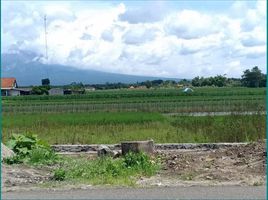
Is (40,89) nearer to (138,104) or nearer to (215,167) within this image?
(138,104)

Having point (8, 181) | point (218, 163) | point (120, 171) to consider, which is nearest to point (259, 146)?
point (218, 163)

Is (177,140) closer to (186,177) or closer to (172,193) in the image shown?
(186,177)

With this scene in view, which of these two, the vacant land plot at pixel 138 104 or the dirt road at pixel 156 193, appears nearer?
the dirt road at pixel 156 193

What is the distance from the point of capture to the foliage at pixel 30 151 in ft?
37.6

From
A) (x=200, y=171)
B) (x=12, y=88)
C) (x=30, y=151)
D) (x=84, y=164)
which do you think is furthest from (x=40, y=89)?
(x=200, y=171)

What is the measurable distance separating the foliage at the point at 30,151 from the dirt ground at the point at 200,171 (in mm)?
579

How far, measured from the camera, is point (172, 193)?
320 inches

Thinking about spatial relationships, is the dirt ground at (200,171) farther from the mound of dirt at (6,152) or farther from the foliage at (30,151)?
the mound of dirt at (6,152)

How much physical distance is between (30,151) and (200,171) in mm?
4141

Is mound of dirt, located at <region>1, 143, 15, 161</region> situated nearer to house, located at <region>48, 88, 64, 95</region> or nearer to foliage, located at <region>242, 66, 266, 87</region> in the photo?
foliage, located at <region>242, 66, 266, 87</region>

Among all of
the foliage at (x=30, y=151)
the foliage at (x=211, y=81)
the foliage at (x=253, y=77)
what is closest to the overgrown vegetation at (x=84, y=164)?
the foliage at (x=30, y=151)

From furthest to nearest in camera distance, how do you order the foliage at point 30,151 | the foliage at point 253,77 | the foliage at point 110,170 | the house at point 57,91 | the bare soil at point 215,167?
the house at point 57,91, the foliage at point 253,77, the foliage at point 30,151, the foliage at point 110,170, the bare soil at point 215,167

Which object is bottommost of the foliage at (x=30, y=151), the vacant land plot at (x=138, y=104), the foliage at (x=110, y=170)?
the vacant land plot at (x=138, y=104)

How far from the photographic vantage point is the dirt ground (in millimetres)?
9102
